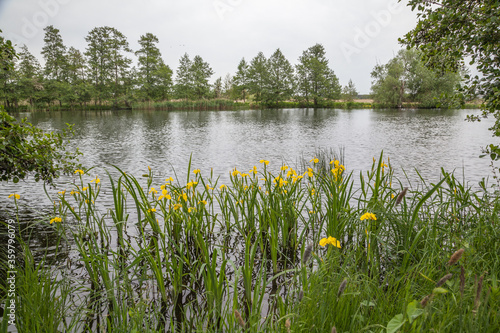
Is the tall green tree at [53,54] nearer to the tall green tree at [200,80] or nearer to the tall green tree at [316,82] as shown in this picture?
the tall green tree at [200,80]

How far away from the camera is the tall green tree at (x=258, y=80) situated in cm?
7100

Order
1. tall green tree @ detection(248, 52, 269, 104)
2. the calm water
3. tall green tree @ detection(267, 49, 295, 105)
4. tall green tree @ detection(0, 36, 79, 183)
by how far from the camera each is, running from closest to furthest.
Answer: tall green tree @ detection(0, 36, 79, 183), the calm water, tall green tree @ detection(267, 49, 295, 105), tall green tree @ detection(248, 52, 269, 104)

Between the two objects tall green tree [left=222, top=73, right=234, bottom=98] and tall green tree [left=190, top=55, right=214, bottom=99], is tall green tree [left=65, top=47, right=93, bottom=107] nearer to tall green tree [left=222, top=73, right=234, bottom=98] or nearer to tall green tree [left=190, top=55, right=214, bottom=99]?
tall green tree [left=190, top=55, right=214, bottom=99]

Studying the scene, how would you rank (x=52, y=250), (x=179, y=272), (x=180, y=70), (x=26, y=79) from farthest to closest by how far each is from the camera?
1. (x=180, y=70)
2. (x=26, y=79)
3. (x=52, y=250)
4. (x=179, y=272)

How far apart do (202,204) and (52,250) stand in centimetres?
288

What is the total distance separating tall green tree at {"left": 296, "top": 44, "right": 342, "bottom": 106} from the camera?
71625 mm

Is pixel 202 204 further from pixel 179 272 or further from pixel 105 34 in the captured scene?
pixel 105 34

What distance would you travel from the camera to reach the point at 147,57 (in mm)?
63406

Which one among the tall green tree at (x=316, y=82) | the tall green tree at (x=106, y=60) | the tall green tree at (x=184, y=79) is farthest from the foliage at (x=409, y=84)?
the tall green tree at (x=106, y=60)

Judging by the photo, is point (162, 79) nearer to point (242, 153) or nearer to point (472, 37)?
point (242, 153)

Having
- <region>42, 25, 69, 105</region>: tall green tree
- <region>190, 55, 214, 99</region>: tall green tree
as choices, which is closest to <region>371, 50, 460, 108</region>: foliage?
<region>190, 55, 214, 99</region>: tall green tree

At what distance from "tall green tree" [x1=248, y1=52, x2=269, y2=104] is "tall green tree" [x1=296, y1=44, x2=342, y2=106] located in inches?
351

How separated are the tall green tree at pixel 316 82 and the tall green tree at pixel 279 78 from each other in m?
2.37

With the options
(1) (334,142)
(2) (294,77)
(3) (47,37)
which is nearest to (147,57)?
(3) (47,37)
